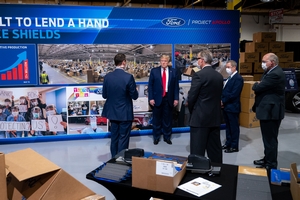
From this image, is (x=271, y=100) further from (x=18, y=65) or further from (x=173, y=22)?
(x=18, y=65)

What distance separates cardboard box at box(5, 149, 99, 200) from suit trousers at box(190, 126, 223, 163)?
171 centimetres

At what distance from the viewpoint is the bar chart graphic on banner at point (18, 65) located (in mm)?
5152

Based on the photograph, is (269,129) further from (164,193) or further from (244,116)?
(244,116)

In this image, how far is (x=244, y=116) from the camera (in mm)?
6480

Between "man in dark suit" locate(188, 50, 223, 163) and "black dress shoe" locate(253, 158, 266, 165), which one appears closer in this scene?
"man in dark suit" locate(188, 50, 223, 163)

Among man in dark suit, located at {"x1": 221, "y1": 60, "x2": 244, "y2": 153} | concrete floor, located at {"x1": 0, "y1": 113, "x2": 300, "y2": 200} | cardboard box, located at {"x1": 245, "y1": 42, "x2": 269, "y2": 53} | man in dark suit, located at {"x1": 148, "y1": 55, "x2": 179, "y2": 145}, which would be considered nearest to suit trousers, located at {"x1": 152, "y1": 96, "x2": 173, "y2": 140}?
man in dark suit, located at {"x1": 148, "y1": 55, "x2": 179, "y2": 145}

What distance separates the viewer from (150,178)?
1882mm

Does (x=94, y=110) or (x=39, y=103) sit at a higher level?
(x=39, y=103)

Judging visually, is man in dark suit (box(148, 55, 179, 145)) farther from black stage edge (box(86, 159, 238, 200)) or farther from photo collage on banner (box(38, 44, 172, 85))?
black stage edge (box(86, 159, 238, 200))

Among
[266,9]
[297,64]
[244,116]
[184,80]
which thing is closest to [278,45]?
[297,64]

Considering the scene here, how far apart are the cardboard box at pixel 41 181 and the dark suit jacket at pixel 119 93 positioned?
1967 millimetres

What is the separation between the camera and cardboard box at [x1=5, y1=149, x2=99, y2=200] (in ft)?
5.68

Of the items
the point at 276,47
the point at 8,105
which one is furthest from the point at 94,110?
the point at 276,47

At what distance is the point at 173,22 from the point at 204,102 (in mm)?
2929
